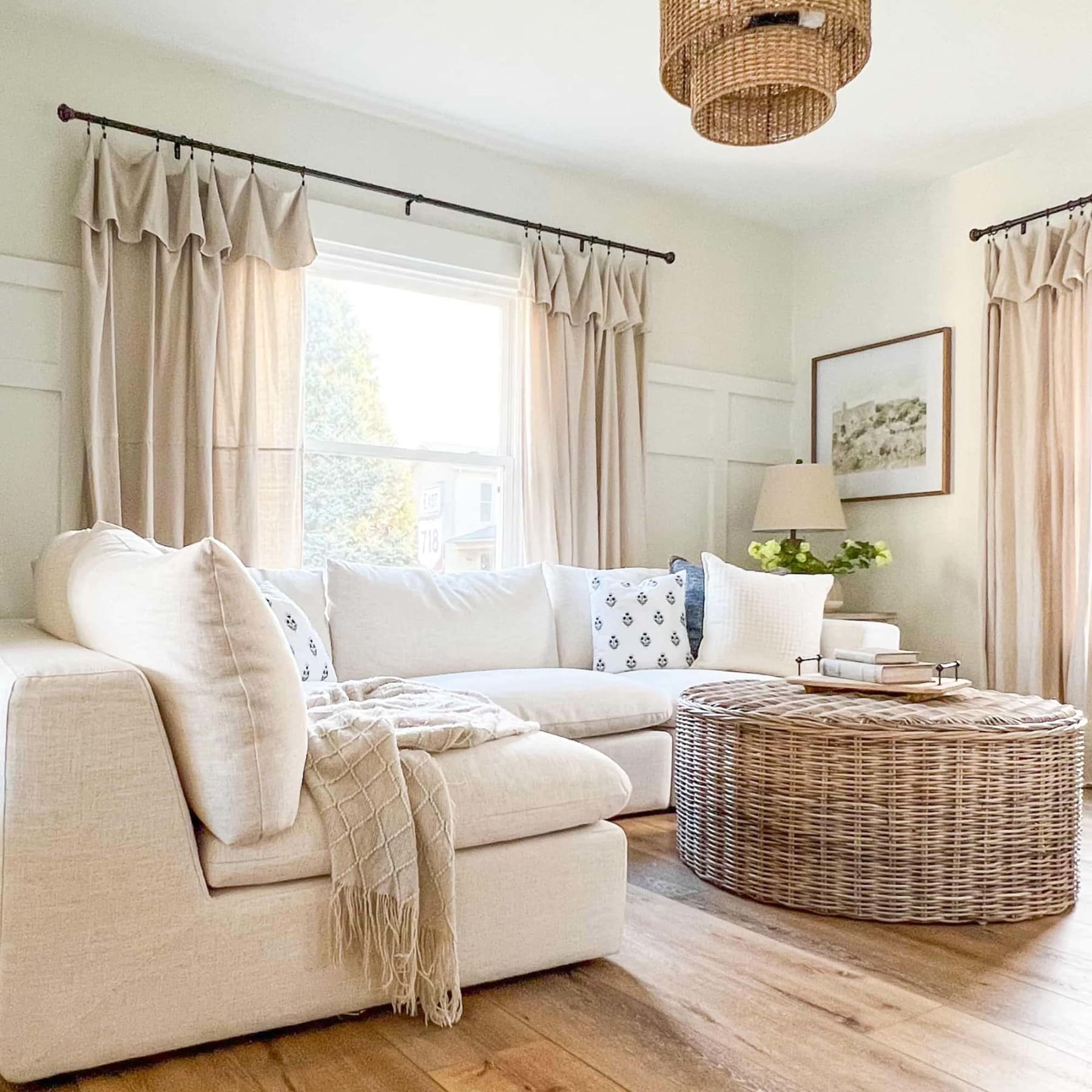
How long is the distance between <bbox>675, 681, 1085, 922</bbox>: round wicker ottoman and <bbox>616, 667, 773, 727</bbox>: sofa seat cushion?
0.83 meters

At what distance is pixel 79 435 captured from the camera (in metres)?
3.43

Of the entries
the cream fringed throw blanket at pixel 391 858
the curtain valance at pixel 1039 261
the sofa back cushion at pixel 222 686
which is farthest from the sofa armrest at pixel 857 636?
the sofa back cushion at pixel 222 686

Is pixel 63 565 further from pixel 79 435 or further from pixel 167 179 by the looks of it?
pixel 167 179

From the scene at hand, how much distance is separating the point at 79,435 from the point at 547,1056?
103 inches

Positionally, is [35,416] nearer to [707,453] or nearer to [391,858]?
[391,858]

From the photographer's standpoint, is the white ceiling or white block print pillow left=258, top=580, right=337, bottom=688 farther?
the white ceiling

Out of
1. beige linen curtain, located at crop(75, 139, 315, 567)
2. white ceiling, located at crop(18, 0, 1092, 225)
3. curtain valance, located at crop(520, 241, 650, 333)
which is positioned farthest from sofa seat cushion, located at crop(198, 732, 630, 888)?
curtain valance, located at crop(520, 241, 650, 333)

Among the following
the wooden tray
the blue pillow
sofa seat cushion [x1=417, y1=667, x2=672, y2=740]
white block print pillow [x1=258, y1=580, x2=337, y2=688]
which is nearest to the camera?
the wooden tray

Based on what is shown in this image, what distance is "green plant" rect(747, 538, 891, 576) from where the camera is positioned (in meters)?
4.51

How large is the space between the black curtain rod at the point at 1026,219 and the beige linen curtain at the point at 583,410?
143cm

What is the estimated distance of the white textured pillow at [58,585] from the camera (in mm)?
2189

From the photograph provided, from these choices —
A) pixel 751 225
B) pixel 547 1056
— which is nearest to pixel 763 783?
pixel 547 1056

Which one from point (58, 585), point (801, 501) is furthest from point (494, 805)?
point (801, 501)

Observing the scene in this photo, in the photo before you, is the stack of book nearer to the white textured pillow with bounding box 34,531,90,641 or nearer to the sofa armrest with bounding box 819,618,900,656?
the sofa armrest with bounding box 819,618,900,656
